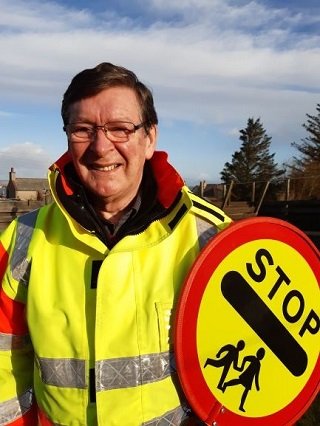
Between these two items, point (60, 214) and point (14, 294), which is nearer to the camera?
point (14, 294)

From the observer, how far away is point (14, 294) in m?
1.77

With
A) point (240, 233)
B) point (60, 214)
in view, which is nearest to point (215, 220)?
point (240, 233)

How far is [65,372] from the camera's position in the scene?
5.50ft

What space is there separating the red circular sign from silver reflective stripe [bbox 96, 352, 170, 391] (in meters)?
0.08

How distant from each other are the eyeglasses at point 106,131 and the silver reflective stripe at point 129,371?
26.7 inches

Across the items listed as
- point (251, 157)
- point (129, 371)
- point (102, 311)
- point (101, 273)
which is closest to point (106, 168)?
point (101, 273)

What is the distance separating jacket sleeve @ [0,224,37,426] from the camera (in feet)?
5.87

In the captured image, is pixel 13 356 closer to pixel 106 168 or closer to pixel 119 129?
pixel 106 168

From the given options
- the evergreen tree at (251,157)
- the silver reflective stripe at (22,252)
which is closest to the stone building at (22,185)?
the evergreen tree at (251,157)

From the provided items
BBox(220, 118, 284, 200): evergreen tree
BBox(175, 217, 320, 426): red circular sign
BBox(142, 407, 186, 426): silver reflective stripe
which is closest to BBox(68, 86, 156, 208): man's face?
BBox(175, 217, 320, 426): red circular sign

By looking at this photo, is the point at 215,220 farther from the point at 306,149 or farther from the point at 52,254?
the point at 306,149

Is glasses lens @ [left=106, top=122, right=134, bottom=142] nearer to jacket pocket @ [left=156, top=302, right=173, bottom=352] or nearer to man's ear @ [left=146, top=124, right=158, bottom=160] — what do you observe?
man's ear @ [left=146, top=124, right=158, bottom=160]

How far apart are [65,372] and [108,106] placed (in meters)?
0.83

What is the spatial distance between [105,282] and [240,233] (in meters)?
0.43
